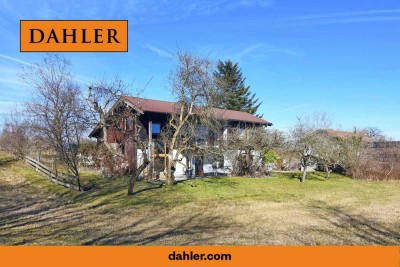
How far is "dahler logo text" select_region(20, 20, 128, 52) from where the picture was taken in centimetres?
1030

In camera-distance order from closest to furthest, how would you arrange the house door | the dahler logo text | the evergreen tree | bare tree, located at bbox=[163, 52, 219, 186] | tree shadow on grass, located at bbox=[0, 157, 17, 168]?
the dahler logo text < bare tree, located at bbox=[163, 52, 219, 186] < the house door < tree shadow on grass, located at bbox=[0, 157, 17, 168] < the evergreen tree

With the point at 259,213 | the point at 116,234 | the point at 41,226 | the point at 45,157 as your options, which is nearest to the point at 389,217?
the point at 259,213

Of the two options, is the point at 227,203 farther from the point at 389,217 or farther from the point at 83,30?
the point at 83,30

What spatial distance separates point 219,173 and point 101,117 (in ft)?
39.4

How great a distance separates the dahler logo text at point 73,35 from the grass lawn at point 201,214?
552cm

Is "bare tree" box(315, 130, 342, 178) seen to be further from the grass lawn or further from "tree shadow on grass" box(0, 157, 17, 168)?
"tree shadow on grass" box(0, 157, 17, 168)

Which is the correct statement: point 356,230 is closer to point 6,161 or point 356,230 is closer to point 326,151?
point 326,151

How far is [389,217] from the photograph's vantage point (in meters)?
11.5

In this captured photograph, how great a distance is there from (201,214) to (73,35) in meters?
7.40

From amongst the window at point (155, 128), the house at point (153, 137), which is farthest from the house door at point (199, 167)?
the window at point (155, 128)

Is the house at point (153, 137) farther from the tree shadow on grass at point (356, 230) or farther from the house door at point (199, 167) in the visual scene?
the tree shadow on grass at point (356, 230)

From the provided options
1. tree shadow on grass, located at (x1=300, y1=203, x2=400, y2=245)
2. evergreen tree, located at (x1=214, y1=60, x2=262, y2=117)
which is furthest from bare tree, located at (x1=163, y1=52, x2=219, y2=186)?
evergreen tree, located at (x1=214, y1=60, x2=262, y2=117)

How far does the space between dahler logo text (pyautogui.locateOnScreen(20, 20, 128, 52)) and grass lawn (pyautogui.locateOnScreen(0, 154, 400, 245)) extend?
5.52 metres

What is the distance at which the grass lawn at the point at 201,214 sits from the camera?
859cm
